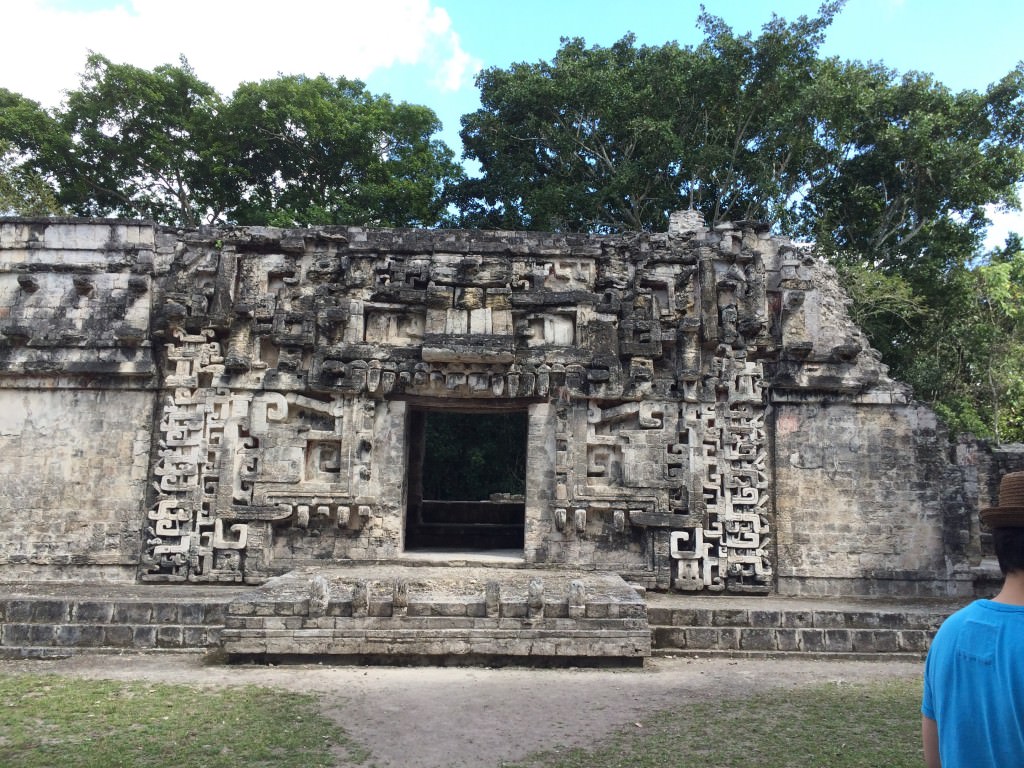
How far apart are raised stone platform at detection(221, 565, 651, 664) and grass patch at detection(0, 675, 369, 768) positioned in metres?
1.08

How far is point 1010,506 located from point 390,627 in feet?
23.3

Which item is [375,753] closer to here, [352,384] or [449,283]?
[352,384]

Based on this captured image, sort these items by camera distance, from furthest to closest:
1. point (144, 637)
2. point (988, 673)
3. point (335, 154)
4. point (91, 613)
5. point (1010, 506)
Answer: point (335, 154), point (91, 613), point (144, 637), point (1010, 506), point (988, 673)

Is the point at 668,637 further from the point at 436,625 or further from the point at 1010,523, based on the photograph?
the point at 1010,523

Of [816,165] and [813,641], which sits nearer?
[813,641]

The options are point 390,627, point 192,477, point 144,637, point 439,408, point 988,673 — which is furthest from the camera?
point 439,408

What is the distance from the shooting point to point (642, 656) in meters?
8.59

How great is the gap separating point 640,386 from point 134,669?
24.7ft

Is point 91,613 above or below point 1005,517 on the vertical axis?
below

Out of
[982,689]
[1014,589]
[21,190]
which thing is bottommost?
[982,689]

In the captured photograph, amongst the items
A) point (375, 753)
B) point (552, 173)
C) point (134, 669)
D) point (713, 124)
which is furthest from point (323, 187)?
point (375, 753)

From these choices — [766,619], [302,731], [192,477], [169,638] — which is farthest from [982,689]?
[192,477]

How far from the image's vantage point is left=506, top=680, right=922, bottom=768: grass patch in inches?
228

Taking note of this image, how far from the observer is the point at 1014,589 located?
8.39 feet
